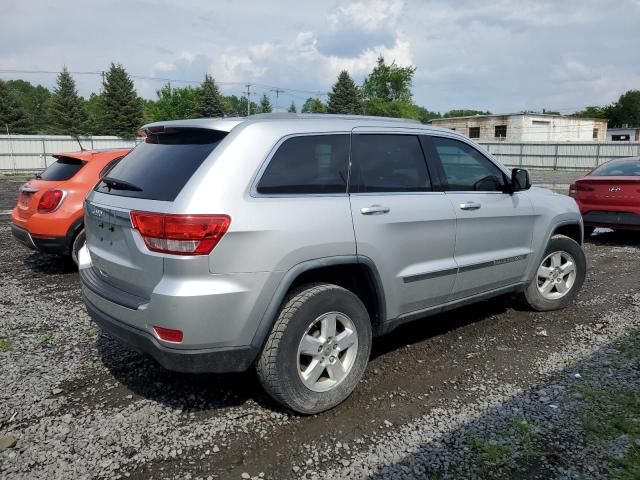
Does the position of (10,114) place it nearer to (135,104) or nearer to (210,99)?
(135,104)

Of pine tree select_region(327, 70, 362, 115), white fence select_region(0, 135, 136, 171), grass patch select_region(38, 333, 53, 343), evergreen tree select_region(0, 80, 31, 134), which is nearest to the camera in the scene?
grass patch select_region(38, 333, 53, 343)

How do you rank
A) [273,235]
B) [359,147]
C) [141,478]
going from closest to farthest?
[141,478], [273,235], [359,147]

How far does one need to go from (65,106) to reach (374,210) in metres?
58.6

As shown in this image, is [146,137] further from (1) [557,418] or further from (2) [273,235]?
(1) [557,418]

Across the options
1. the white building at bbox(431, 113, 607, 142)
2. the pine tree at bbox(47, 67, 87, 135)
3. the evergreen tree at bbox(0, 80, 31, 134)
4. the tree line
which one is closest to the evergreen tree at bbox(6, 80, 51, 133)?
the tree line

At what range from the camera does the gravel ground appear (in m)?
2.72

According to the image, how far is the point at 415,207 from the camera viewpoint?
360 cm

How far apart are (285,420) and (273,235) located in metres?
1.20

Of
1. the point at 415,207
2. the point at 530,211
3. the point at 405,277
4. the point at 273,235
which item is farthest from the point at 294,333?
the point at 530,211

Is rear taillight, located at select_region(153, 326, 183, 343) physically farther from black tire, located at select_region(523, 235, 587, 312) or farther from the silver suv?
black tire, located at select_region(523, 235, 587, 312)

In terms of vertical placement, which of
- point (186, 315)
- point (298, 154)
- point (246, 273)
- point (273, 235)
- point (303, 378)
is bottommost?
point (303, 378)

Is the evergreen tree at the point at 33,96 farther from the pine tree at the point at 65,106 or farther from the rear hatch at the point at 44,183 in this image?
the rear hatch at the point at 44,183

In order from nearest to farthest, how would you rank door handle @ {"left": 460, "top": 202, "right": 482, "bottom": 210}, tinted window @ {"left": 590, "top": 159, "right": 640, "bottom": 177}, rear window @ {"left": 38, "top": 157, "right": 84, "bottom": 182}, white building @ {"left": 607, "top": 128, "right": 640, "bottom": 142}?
door handle @ {"left": 460, "top": 202, "right": 482, "bottom": 210} < rear window @ {"left": 38, "top": 157, "right": 84, "bottom": 182} < tinted window @ {"left": 590, "top": 159, "right": 640, "bottom": 177} < white building @ {"left": 607, "top": 128, "right": 640, "bottom": 142}

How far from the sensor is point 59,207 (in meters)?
6.22
